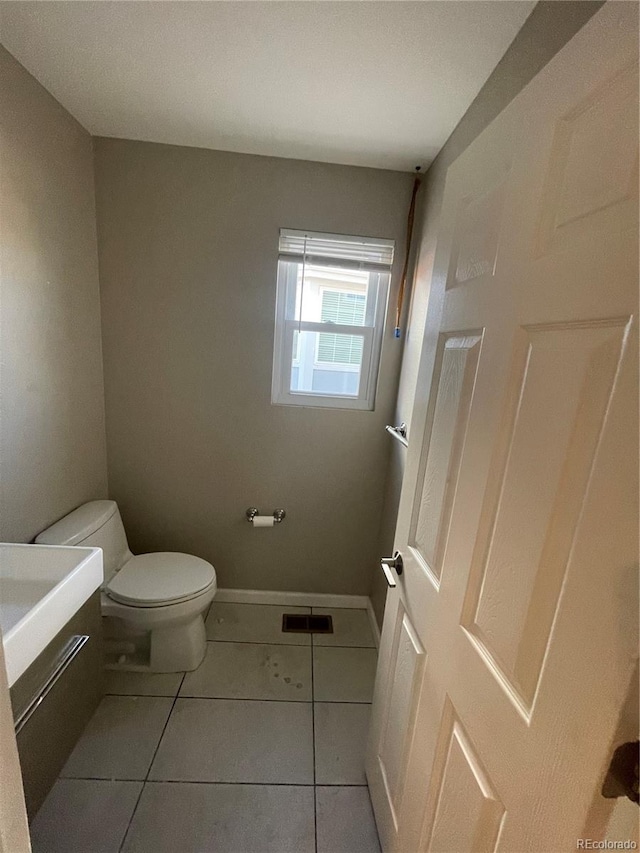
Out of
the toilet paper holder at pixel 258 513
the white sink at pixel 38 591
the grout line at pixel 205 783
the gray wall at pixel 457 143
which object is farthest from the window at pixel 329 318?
the grout line at pixel 205 783

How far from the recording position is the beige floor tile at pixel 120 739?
1.33 meters

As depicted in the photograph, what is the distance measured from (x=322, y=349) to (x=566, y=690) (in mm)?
1746

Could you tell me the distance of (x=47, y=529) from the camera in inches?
60.7

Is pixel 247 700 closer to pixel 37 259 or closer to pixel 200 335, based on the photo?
pixel 200 335

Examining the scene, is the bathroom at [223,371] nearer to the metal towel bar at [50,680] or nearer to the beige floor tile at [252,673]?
the beige floor tile at [252,673]

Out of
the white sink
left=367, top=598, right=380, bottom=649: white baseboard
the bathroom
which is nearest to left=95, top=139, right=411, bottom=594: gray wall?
the bathroom

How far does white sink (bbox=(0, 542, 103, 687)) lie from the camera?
3.15ft

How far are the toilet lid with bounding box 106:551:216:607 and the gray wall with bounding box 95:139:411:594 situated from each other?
0.30 meters

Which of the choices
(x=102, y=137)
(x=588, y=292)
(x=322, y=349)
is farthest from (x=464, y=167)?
(x=102, y=137)

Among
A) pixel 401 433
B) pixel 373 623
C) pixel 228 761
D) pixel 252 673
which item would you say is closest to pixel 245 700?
pixel 252 673

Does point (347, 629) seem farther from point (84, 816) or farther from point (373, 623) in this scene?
point (84, 816)

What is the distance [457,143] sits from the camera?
142 centimetres

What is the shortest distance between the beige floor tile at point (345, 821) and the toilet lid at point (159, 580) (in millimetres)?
888

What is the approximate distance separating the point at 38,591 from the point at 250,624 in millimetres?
1161
